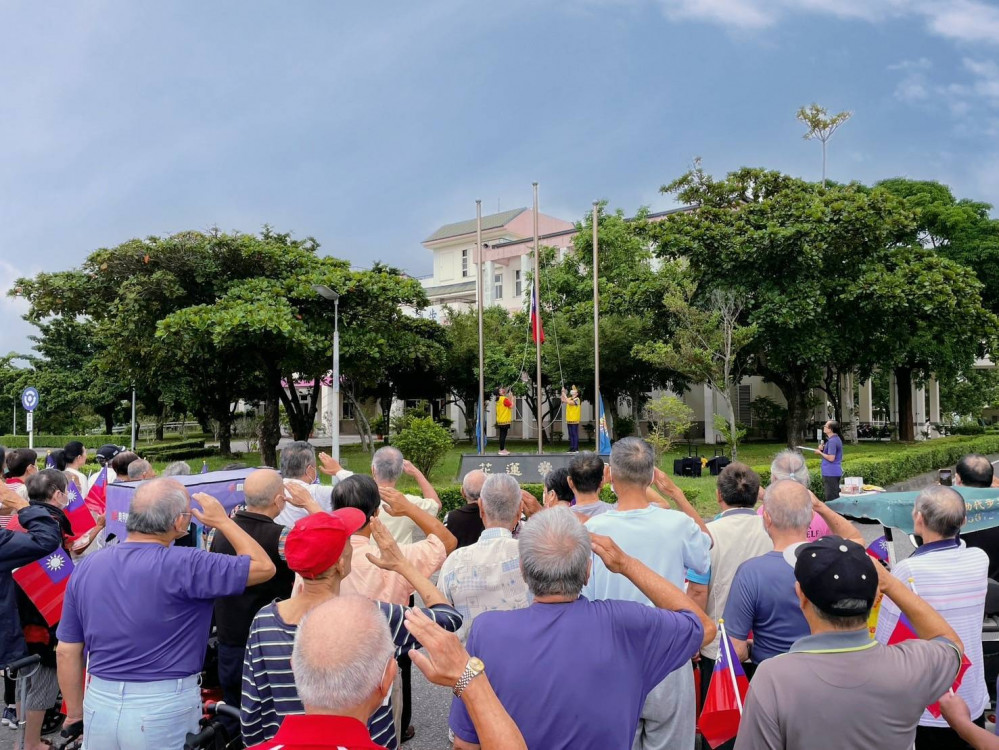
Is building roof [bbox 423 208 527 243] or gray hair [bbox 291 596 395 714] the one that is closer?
gray hair [bbox 291 596 395 714]

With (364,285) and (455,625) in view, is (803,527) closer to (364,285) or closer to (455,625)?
(455,625)

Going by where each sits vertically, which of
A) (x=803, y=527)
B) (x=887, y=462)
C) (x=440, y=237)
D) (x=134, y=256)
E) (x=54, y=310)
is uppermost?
(x=440, y=237)

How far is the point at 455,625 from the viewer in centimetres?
254

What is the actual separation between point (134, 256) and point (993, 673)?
20705mm

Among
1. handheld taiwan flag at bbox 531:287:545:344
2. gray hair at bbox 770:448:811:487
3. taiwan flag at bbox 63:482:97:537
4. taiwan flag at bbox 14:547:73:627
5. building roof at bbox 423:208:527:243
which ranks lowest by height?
taiwan flag at bbox 14:547:73:627

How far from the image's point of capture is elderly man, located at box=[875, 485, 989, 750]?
3281 millimetres

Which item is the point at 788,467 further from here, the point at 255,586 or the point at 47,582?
the point at 47,582

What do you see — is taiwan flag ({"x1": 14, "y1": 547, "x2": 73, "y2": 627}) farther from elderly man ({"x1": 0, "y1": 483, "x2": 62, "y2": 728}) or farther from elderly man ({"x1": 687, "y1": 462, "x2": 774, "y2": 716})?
elderly man ({"x1": 687, "y1": 462, "x2": 774, "y2": 716})

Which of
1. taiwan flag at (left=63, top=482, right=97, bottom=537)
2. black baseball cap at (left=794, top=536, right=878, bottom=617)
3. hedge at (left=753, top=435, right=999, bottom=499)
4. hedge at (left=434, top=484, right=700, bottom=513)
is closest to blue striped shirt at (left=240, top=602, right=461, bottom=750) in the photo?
black baseball cap at (left=794, top=536, right=878, bottom=617)

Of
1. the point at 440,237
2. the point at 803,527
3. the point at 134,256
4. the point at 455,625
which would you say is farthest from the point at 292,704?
the point at 440,237

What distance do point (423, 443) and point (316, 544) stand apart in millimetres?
14744

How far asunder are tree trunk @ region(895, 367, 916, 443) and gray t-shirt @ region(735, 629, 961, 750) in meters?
35.4

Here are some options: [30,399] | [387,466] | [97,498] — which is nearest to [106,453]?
[97,498]

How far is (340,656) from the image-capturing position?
177 cm
